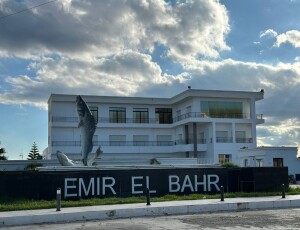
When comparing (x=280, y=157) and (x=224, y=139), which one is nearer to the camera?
(x=280, y=157)

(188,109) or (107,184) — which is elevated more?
(188,109)

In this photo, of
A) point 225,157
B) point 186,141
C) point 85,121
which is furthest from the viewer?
point 186,141

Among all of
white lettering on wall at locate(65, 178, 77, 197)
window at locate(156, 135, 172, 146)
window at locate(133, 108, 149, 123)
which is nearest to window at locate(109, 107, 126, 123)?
window at locate(133, 108, 149, 123)

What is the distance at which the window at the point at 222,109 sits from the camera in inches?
2470

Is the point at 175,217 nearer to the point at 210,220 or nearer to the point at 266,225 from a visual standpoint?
the point at 210,220

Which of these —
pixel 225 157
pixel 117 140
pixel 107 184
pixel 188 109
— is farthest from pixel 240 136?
pixel 107 184

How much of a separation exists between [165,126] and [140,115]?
4063 millimetres

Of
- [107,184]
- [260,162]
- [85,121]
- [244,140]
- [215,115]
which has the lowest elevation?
[107,184]

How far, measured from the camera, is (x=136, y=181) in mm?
21156

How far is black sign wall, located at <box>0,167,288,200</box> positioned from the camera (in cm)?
1950

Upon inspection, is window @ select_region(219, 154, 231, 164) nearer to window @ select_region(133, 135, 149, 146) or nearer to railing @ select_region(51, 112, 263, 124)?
railing @ select_region(51, 112, 263, 124)

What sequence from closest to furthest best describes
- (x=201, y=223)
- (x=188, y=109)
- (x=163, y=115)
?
(x=201, y=223)
(x=188, y=109)
(x=163, y=115)

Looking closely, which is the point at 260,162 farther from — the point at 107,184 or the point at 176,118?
the point at 107,184

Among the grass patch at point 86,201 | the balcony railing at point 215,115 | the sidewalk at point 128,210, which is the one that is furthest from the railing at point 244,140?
the sidewalk at point 128,210
